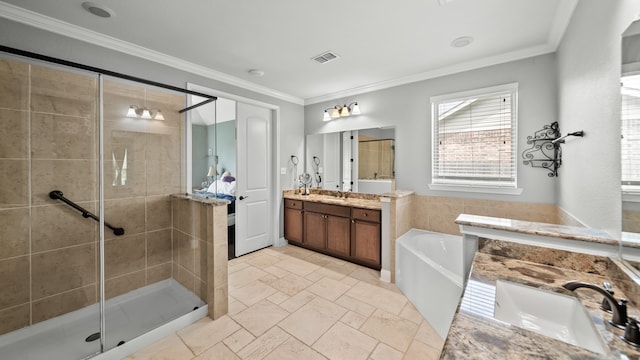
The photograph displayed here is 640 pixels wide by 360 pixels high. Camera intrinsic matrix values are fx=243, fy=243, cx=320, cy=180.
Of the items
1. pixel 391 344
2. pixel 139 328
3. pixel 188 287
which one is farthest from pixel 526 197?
pixel 139 328

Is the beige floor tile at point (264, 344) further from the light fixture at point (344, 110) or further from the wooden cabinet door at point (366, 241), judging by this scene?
the light fixture at point (344, 110)

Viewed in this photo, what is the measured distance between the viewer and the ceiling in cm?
187

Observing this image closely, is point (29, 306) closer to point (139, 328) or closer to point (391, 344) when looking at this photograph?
point (139, 328)

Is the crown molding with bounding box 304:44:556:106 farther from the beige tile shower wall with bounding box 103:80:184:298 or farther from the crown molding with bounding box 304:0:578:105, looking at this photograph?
the beige tile shower wall with bounding box 103:80:184:298

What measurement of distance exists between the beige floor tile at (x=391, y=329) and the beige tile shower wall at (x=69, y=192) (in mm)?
2252

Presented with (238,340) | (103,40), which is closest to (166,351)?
(238,340)

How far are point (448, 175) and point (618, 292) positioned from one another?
214 centimetres

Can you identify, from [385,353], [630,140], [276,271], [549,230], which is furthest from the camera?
[276,271]

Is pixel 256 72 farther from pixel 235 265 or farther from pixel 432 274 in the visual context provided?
pixel 432 274

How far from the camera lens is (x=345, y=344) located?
186 cm

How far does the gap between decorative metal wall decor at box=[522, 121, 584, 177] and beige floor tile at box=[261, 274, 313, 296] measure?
2737 mm

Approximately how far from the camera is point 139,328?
2.03 metres

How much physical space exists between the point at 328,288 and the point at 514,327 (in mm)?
2083

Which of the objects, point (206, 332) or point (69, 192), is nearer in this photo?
point (206, 332)
